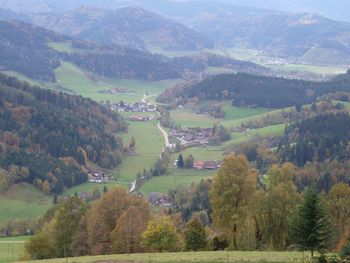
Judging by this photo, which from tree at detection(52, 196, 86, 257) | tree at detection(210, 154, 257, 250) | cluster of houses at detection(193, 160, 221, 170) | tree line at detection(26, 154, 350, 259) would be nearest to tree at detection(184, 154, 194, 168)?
cluster of houses at detection(193, 160, 221, 170)

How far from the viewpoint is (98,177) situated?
177m

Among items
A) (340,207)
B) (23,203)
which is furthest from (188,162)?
(340,207)

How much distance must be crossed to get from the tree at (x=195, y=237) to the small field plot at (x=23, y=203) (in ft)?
247

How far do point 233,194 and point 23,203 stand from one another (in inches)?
3686

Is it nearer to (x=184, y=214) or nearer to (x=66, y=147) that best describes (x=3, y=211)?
(x=184, y=214)

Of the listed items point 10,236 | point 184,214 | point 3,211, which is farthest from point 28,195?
point 184,214

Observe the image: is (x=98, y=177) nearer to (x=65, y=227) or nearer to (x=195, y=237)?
(x=65, y=227)

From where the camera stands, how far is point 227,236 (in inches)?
2552

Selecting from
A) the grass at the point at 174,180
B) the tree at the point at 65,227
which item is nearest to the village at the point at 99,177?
the grass at the point at 174,180

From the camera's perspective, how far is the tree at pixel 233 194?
6291cm

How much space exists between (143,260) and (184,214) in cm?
6355

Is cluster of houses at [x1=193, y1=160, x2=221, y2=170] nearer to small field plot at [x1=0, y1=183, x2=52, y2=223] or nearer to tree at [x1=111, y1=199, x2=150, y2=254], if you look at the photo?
small field plot at [x1=0, y1=183, x2=52, y2=223]

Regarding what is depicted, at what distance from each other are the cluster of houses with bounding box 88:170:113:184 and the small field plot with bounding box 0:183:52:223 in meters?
18.7

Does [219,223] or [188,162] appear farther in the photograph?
[188,162]
